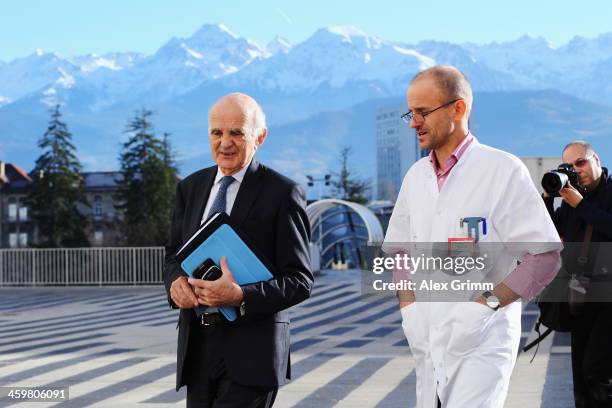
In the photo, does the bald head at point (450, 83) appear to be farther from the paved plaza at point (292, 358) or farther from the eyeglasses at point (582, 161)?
the paved plaza at point (292, 358)

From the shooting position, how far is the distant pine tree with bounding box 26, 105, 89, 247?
5231 cm

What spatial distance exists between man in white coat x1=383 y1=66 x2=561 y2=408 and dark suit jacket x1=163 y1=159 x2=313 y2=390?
0.42 meters

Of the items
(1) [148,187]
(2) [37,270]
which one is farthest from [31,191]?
(2) [37,270]

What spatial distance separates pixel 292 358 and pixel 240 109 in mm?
8058

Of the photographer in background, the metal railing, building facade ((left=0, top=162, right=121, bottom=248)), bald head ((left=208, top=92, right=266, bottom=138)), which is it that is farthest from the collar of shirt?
building facade ((left=0, top=162, right=121, bottom=248))

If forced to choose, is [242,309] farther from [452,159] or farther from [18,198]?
[18,198]

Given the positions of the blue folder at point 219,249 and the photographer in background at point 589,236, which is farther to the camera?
the photographer in background at point 589,236

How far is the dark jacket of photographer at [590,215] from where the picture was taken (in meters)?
5.56

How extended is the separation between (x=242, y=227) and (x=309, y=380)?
6009mm

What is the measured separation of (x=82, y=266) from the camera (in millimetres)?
30938

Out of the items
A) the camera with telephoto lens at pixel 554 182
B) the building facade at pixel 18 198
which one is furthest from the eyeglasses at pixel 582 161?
the building facade at pixel 18 198

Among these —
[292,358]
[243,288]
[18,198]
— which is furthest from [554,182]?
[18,198]

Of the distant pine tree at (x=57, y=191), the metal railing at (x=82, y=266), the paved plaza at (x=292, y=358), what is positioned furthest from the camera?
the distant pine tree at (x=57, y=191)

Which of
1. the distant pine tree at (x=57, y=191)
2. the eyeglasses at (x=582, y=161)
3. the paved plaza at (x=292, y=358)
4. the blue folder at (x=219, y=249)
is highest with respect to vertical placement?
the distant pine tree at (x=57, y=191)
